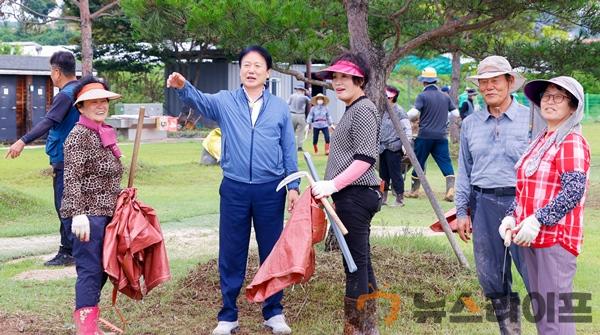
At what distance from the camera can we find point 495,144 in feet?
16.8

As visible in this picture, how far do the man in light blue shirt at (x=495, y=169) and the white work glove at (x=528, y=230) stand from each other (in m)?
0.70

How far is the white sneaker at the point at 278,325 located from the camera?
18.7ft

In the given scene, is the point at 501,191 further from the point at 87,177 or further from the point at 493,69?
the point at 87,177

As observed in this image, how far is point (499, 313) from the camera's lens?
5266 millimetres

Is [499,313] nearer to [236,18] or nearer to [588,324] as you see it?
[588,324]

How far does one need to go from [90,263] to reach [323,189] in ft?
5.12

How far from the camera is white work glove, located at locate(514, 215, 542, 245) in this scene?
168 inches

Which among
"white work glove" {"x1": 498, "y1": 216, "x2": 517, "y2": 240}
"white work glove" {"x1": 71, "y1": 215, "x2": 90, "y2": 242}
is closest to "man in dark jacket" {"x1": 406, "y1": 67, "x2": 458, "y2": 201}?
"white work glove" {"x1": 71, "y1": 215, "x2": 90, "y2": 242}

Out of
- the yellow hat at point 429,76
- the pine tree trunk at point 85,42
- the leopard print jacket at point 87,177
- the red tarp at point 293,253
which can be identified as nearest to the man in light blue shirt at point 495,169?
the red tarp at point 293,253

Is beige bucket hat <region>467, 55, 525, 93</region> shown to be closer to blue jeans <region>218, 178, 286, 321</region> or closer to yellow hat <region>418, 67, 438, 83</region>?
blue jeans <region>218, 178, 286, 321</region>

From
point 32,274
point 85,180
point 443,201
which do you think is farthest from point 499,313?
point 443,201

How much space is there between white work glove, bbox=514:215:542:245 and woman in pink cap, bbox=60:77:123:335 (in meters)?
2.55

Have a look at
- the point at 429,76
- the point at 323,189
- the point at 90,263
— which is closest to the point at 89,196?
the point at 90,263

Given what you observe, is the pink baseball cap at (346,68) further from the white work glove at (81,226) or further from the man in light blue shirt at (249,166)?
the white work glove at (81,226)
